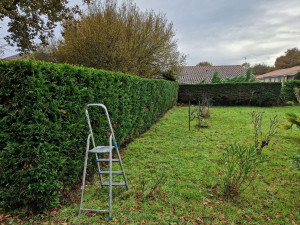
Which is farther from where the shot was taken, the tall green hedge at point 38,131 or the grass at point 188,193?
the grass at point 188,193

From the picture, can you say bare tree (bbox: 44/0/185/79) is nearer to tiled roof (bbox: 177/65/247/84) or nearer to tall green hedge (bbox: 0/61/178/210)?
tall green hedge (bbox: 0/61/178/210)

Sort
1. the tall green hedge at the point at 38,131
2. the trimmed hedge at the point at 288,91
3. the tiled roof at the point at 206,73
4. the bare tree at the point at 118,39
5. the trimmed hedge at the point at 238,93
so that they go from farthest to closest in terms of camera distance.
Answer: the tiled roof at the point at 206,73
the trimmed hedge at the point at 288,91
the trimmed hedge at the point at 238,93
the bare tree at the point at 118,39
the tall green hedge at the point at 38,131

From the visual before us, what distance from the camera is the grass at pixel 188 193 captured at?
2742 millimetres

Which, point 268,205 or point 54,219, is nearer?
point 54,219

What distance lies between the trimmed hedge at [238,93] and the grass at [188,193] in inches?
487

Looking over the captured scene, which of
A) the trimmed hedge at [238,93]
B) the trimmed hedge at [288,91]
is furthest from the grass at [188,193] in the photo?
the trimmed hedge at [288,91]

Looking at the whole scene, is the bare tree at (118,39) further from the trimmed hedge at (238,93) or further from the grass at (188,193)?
the grass at (188,193)

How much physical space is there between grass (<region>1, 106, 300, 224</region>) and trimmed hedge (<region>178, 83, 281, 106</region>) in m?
12.4

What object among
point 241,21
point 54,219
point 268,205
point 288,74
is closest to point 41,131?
point 54,219

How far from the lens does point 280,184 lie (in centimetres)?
376

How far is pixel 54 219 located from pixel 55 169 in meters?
0.66

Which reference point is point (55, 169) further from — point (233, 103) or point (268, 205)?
point (233, 103)

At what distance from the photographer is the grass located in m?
2.74

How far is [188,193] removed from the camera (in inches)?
132
